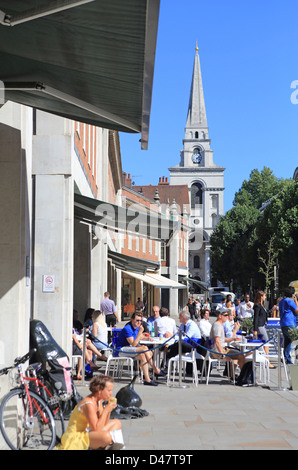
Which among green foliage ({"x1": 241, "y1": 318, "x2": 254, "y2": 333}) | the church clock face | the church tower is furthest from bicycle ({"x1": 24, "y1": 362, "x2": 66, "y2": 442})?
the church clock face

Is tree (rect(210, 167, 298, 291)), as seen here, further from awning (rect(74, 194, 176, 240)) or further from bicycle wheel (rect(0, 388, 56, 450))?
Answer: bicycle wheel (rect(0, 388, 56, 450))

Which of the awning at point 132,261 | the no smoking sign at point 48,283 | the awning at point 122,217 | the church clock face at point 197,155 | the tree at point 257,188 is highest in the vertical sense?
the church clock face at point 197,155

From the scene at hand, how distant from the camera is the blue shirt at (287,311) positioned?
1345 centimetres

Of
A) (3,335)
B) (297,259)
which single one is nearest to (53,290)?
(3,335)

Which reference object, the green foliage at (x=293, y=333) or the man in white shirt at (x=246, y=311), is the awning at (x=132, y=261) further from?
the green foliage at (x=293, y=333)

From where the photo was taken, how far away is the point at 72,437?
5.76 m

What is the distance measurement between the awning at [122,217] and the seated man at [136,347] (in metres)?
2.44

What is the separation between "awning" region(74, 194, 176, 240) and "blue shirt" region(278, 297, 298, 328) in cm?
290

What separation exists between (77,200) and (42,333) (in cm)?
585

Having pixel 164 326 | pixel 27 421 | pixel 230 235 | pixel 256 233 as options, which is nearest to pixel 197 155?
pixel 230 235

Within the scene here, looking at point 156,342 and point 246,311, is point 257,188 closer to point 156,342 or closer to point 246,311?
point 246,311

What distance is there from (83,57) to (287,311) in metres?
9.05

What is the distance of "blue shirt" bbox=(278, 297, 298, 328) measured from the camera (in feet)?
44.1

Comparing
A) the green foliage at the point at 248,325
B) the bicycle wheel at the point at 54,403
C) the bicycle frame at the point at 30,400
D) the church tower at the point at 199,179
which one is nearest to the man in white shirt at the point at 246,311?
the green foliage at the point at 248,325
